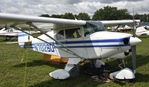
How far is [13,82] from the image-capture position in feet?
17.4

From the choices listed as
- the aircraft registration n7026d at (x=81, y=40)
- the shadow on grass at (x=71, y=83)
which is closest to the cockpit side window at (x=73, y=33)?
the aircraft registration n7026d at (x=81, y=40)

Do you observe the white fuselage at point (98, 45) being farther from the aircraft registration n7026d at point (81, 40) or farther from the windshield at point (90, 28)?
the windshield at point (90, 28)

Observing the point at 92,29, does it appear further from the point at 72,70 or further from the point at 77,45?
the point at 72,70

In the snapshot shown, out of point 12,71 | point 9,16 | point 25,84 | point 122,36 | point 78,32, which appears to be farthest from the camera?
point 12,71

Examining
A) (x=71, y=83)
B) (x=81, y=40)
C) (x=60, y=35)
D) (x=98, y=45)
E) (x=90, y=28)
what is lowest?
(x=71, y=83)

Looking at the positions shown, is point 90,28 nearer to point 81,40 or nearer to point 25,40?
point 81,40

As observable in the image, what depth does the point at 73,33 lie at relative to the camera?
5.76 m

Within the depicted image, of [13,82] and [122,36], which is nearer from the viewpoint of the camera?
[122,36]

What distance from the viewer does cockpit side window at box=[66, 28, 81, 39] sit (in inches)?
220

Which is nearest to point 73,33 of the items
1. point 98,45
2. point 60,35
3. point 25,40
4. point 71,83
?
point 60,35

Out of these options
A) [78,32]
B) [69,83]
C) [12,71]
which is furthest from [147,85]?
[12,71]

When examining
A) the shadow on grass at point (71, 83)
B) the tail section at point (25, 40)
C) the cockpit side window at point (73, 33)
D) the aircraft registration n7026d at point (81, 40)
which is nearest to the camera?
the aircraft registration n7026d at point (81, 40)

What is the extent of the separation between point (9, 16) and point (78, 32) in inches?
101

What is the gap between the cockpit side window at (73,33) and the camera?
559 centimetres
